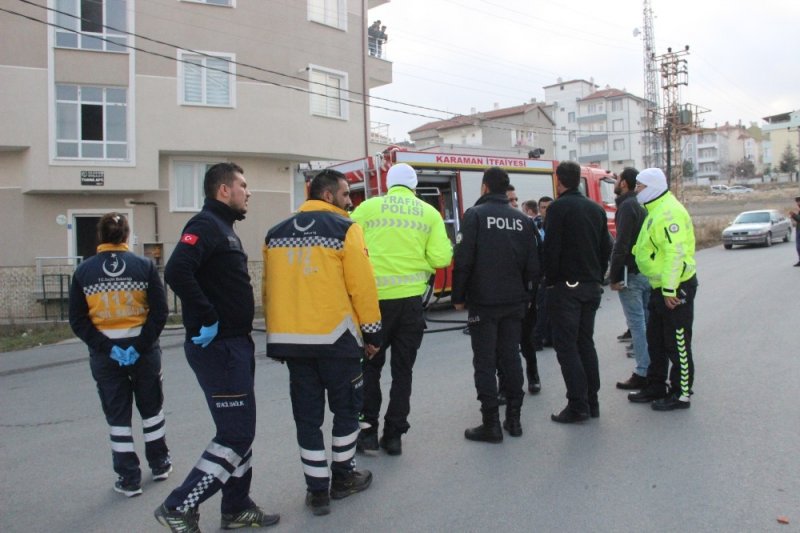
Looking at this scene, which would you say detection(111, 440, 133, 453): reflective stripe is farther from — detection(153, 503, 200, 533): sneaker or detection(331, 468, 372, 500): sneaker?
detection(331, 468, 372, 500): sneaker

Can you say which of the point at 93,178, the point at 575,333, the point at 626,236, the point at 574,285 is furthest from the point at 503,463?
the point at 93,178

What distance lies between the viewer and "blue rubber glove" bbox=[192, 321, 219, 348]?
141 inches

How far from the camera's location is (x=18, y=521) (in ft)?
13.4

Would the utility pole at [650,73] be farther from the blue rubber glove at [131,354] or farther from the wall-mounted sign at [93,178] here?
the blue rubber glove at [131,354]

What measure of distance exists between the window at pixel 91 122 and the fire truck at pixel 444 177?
10.5 m

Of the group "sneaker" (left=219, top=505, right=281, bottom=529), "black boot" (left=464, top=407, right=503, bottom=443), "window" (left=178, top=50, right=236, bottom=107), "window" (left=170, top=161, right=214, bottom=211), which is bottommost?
"sneaker" (left=219, top=505, right=281, bottom=529)

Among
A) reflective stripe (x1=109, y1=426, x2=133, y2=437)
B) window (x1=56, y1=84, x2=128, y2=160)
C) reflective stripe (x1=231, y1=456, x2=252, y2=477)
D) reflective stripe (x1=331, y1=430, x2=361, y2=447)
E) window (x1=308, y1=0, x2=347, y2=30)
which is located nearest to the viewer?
reflective stripe (x1=231, y1=456, x2=252, y2=477)

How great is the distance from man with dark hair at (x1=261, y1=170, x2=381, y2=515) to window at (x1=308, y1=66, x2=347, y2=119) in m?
19.5

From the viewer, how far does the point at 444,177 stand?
42.1 feet

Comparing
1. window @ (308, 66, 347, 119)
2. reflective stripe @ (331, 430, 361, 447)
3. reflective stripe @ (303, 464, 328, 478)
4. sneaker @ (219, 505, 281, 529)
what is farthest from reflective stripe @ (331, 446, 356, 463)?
window @ (308, 66, 347, 119)

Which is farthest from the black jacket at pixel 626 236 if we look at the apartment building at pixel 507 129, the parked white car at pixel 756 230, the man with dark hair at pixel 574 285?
the apartment building at pixel 507 129

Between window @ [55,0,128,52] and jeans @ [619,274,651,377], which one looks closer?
jeans @ [619,274,651,377]

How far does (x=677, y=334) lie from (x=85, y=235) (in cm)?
1948

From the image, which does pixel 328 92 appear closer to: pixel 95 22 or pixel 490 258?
pixel 95 22
